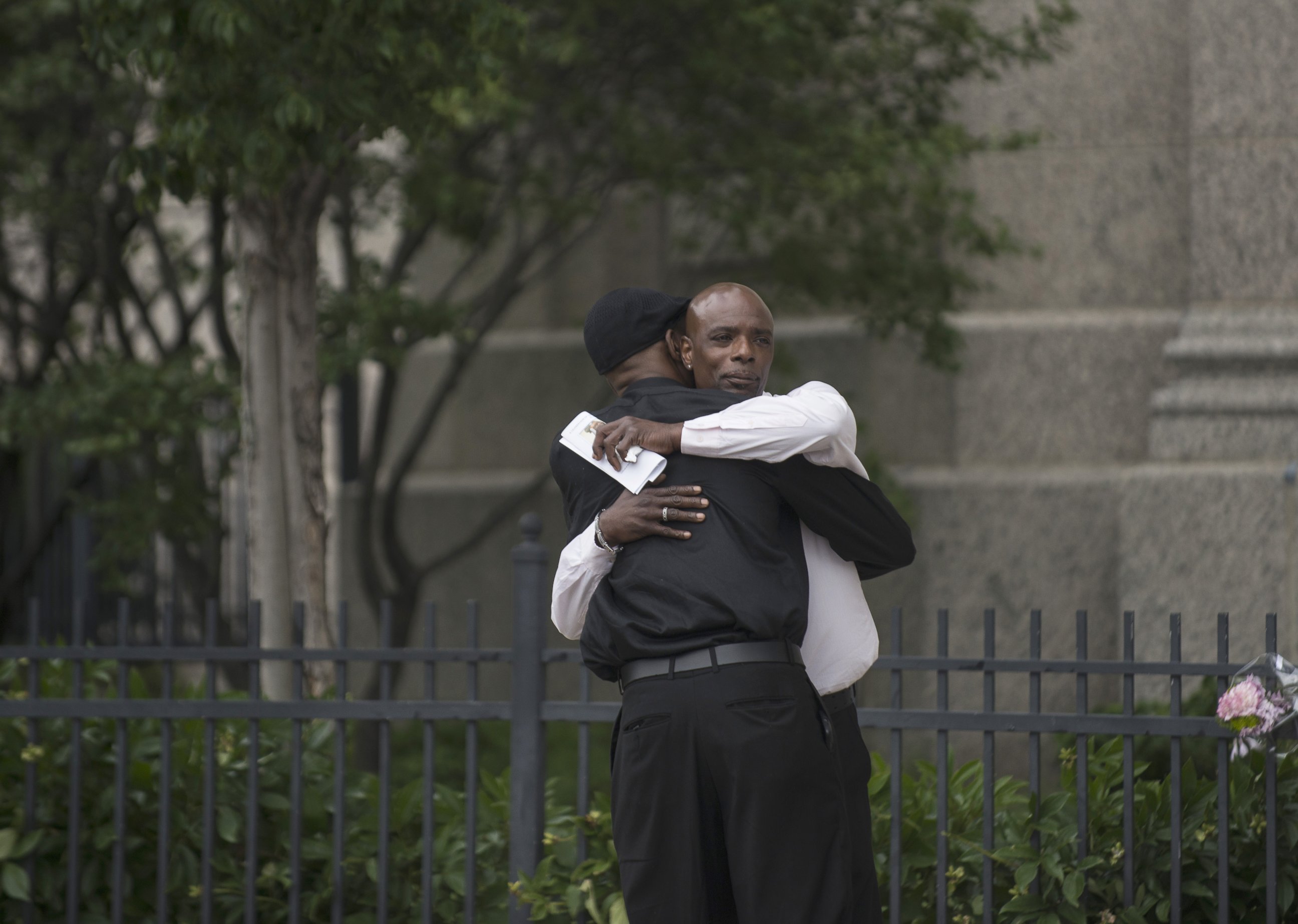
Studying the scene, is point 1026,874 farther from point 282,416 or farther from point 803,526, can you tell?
point 282,416

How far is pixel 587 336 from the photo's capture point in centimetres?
321

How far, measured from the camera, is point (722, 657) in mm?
2979

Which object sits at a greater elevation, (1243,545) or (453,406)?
(453,406)

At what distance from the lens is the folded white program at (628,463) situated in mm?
3066

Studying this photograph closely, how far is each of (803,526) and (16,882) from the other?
2757mm

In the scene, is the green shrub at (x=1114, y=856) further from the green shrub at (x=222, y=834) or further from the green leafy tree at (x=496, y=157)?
the green leafy tree at (x=496, y=157)

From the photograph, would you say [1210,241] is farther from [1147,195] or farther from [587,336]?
[587,336]

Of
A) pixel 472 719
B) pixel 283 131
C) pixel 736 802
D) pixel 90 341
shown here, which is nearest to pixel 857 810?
pixel 736 802

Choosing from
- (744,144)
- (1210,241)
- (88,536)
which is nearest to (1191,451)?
(1210,241)

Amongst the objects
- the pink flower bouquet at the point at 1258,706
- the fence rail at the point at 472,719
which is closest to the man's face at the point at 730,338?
the fence rail at the point at 472,719

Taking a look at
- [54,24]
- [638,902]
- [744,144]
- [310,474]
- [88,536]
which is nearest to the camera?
[638,902]

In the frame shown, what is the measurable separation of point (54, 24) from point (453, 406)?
3357 mm

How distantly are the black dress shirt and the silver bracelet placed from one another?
2 centimetres

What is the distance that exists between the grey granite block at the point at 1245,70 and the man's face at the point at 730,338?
19.2 ft
